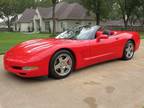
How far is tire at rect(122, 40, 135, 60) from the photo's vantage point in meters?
7.37

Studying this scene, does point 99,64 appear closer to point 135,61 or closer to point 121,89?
point 135,61

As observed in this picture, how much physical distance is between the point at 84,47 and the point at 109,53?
3.31ft

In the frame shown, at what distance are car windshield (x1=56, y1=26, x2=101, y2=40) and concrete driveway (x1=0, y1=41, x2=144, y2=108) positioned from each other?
797 millimetres

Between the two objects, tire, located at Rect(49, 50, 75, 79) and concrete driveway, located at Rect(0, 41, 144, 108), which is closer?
concrete driveway, located at Rect(0, 41, 144, 108)

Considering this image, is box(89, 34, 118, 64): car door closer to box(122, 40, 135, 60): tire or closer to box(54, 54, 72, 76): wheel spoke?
box(122, 40, 135, 60): tire

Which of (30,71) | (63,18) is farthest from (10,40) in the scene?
(63,18)

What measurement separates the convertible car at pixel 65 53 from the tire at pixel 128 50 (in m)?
0.07

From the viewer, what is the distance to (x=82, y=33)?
6469 mm

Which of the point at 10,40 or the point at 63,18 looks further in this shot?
the point at 63,18

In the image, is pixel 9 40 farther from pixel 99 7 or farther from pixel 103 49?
pixel 99 7

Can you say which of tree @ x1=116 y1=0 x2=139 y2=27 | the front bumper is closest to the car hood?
the front bumper

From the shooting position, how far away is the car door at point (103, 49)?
246 inches

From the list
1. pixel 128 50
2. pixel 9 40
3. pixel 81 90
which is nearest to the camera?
pixel 81 90

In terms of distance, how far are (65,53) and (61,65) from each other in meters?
0.28
